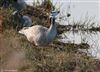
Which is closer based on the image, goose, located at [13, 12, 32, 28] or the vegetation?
the vegetation

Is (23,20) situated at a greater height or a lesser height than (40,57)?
greater

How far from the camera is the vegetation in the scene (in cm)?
765

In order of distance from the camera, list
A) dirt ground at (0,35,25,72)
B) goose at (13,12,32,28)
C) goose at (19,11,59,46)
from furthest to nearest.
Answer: goose at (13,12,32,28)
goose at (19,11,59,46)
dirt ground at (0,35,25,72)

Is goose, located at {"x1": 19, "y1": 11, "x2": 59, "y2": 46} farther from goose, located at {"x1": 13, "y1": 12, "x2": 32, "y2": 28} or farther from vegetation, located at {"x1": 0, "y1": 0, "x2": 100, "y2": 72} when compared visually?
goose, located at {"x1": 13, "y1": 12, "x2": 32, "y2": 28}

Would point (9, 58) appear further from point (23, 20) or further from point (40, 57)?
point (23, 20)

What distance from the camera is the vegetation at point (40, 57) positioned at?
7648 mm

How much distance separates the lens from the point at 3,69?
7465 mm

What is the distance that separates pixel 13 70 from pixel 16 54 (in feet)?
2.46

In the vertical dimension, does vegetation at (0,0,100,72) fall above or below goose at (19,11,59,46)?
below

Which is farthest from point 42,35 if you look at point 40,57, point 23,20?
point 23,20

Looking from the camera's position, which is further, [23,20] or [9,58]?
[23,20]

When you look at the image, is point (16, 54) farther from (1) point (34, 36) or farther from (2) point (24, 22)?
(2) point (24, 22)

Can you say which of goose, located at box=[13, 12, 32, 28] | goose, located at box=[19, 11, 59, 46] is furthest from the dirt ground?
goose, located at box=[13, 12, 32, 28]

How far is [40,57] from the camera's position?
826 centimetres
